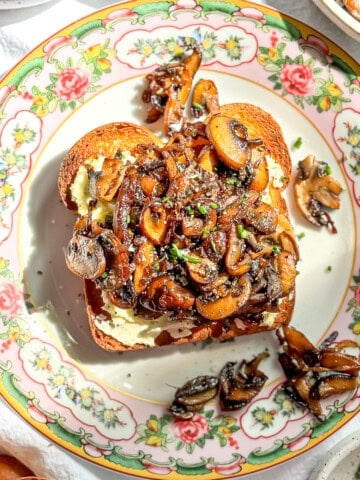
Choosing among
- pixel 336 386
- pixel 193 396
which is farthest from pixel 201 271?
pixel 336 386

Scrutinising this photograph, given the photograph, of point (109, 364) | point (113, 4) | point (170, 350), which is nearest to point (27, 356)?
point (109, 364)

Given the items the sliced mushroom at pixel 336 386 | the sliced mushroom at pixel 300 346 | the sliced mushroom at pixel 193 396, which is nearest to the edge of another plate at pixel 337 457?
the sliced mushroom at pixel 336 386

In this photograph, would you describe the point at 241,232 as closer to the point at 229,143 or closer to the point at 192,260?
the point at 192,260

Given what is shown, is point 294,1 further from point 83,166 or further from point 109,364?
point 109,364

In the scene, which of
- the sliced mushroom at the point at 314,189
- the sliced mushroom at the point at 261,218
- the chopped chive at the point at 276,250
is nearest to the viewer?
the sliced mushroom at the point at 261,218

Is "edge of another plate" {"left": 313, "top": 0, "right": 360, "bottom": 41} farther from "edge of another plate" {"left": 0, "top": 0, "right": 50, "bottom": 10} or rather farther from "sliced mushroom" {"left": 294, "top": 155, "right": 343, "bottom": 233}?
"edge of another plate" {"left": 0, "top": 0, "right": 50, "bottom": 10}

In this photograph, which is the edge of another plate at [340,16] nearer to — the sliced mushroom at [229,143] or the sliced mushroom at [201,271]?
the sliced mushroom at [229,143]
